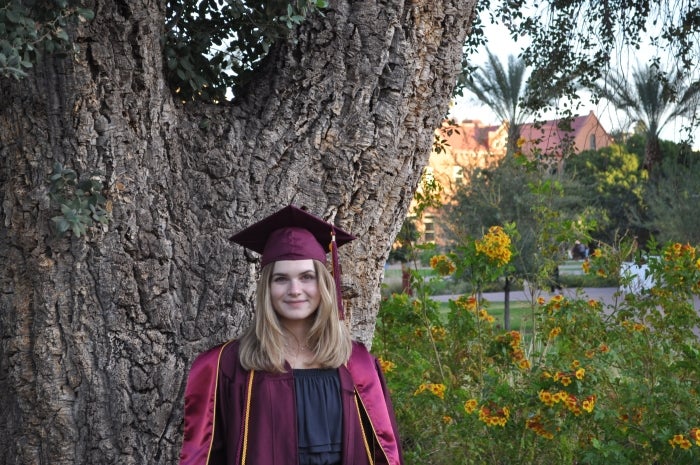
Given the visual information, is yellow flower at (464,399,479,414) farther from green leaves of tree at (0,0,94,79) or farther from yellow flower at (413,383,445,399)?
green leaves of tree at (0,0,94,79)

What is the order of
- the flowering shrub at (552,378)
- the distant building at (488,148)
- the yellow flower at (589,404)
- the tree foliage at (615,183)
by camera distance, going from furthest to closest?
1. the tree foliage at (615,183)
2. the distant building at (488,148)
3. the flowering shrub at (552,378)
4. the yellow flower at (589,404)

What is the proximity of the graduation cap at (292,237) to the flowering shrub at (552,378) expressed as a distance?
5.25ft

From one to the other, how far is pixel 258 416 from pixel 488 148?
19.1 meters

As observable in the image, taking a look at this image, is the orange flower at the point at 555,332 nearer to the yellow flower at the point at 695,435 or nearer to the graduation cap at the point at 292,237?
the yellow flower at the point at 695,435

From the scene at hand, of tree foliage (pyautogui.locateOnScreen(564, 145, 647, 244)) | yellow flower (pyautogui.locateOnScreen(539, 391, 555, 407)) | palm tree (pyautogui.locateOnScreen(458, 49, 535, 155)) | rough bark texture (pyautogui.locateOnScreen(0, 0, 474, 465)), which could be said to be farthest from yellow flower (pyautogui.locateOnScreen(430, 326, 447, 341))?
tree foliage (pyautogui.locateOnScreen(564, 145, 647, 244))

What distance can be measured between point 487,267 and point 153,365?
2.37 metres

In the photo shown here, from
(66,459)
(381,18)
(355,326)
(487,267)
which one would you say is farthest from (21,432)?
(487,267)

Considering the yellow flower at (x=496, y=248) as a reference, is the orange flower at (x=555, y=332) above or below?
below

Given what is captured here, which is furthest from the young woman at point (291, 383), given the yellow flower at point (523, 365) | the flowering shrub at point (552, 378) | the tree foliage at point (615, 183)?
the tree foliage at point (615, 183)

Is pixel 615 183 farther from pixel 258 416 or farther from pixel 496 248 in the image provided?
pixel 258 416

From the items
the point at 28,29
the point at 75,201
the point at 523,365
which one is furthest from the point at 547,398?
the point at 28,29

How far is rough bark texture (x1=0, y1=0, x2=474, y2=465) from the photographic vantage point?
2.85 metres

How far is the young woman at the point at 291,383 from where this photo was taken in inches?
98.9

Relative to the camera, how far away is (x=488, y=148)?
21125mm
